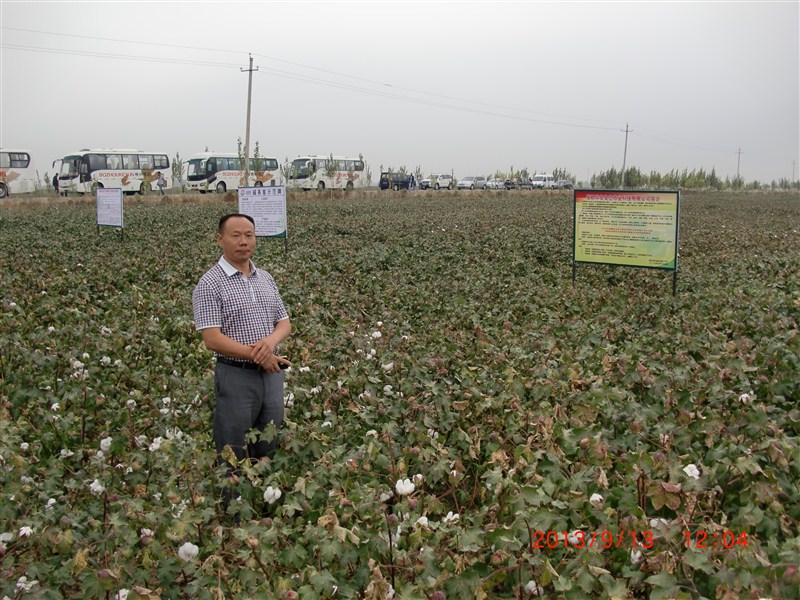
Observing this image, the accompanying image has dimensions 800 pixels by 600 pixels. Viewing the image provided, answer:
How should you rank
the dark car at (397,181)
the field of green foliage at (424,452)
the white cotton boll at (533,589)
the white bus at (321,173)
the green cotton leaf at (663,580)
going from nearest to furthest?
the green cotton leaf at (663,580) → the white cotton boll at (533,589) → the field of green foliage at (424,452) → the white bus at (321,173) → the dark car at (397,181)

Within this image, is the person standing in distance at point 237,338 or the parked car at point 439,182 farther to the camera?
the parked car at point 439,182

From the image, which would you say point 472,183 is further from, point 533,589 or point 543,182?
point 533,589

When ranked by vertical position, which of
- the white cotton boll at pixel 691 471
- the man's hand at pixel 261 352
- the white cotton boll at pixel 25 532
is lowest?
the white cotton boll at pixel 25 532

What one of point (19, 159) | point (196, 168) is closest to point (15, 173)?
point (19, 159)

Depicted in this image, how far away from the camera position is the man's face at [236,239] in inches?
138

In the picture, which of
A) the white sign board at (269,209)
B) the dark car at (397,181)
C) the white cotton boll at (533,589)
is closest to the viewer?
the white cotton boll at (533,589)

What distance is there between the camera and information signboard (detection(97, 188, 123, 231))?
13273 mm

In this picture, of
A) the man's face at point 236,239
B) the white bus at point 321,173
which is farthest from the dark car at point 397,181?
the man's face at point 236,239

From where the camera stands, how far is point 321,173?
46094mm

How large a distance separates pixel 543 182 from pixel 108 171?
40215 millimetres

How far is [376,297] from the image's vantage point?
318 inches

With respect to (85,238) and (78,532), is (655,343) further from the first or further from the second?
(85,238)

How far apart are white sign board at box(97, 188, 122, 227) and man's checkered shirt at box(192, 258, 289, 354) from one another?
10701mm

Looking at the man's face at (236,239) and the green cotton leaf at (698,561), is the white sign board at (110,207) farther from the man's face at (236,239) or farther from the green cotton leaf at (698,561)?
the green cotton leaf at (698,561)
